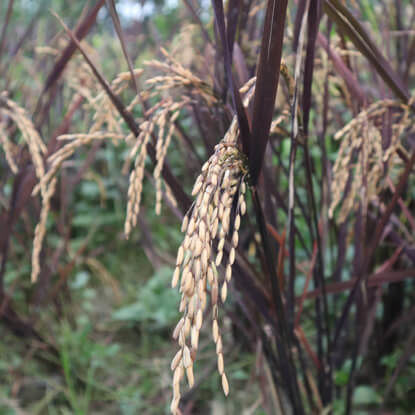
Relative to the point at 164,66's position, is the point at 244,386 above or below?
below

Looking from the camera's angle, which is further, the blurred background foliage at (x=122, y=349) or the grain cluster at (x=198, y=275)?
the blurred background foliage at (x=122, y=349)

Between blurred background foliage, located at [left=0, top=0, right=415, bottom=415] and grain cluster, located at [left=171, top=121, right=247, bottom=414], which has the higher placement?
grain cluster, located at [left=171, top=121, right=247, bottom=414]

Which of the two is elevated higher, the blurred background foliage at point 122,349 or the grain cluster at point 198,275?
the grain cluster at point 198,275

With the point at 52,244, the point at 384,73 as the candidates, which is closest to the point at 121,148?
the point at 52,244

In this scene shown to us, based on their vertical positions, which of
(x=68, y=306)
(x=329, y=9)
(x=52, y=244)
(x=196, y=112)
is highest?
(x=329, y=9)

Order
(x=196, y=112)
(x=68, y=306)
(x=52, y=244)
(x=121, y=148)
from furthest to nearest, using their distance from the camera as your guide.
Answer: (x=121, y=148)
(x=52, y=244)
(x=68, y=306)
(x=196, y=112)

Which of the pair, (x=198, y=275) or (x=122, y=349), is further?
(x=122, y=349)

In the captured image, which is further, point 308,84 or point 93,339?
point 93,339

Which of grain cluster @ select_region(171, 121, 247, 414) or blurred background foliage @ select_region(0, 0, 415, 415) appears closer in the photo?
grain cluster @ select_region(171, 121, 247, 414)

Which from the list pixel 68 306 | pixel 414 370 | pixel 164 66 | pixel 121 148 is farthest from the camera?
pixel 121 148

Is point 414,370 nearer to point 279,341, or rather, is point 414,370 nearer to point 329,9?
point 279,341

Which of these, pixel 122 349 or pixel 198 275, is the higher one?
pixel 198 275
